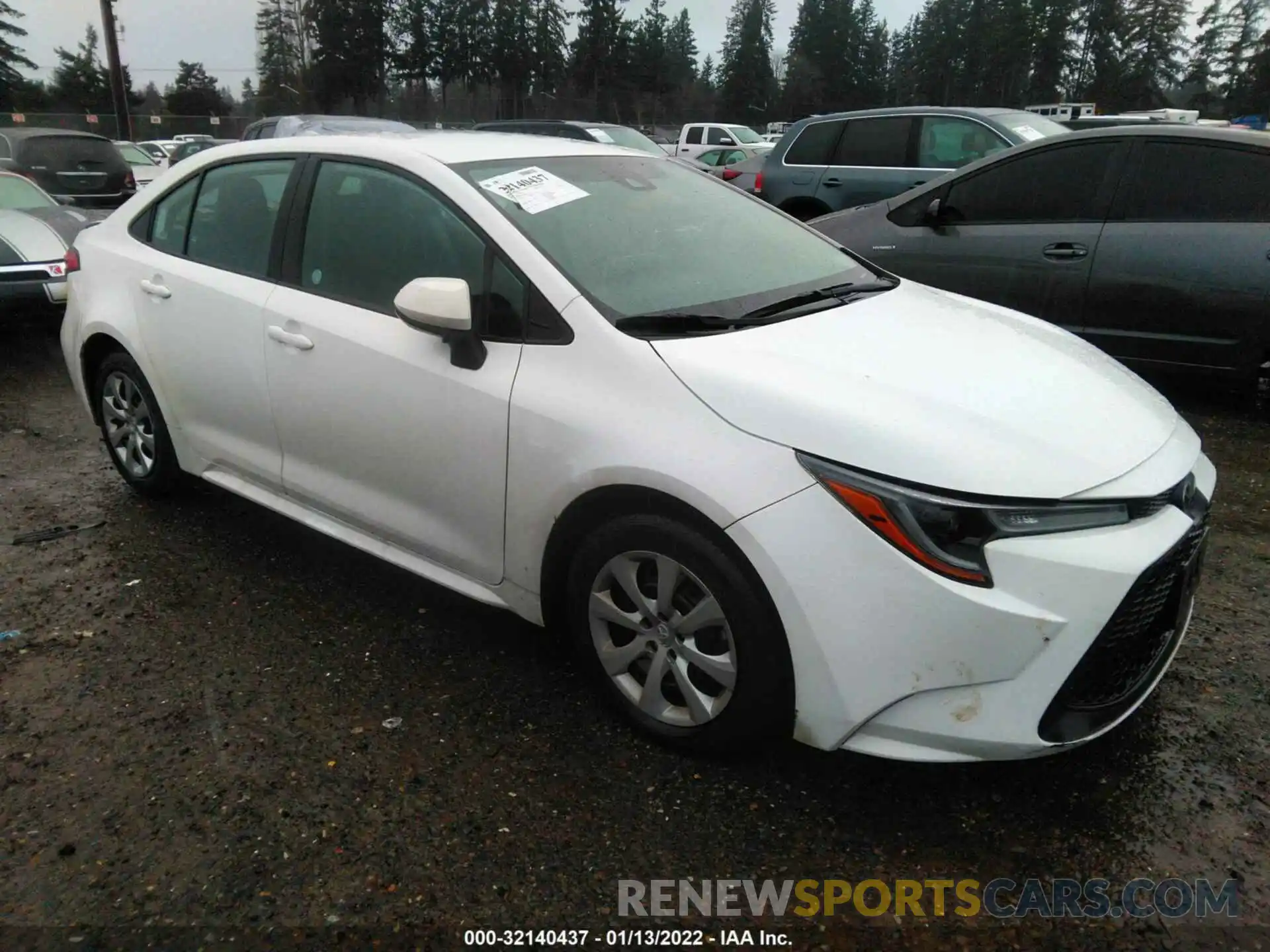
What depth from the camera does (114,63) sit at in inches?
1022

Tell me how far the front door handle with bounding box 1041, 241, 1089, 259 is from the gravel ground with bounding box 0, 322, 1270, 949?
2.50m

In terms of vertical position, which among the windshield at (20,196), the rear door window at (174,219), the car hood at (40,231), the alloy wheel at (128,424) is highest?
the rear door window at (174,219)

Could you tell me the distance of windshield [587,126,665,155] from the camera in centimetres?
1405

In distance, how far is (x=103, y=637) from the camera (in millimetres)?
3223

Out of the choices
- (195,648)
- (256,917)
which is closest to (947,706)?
(256,917)

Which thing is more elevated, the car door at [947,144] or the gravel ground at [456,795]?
the car door at [947,144]

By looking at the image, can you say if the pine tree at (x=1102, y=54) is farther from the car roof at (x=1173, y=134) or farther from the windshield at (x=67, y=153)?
the car roof at (x=1173, y=134)

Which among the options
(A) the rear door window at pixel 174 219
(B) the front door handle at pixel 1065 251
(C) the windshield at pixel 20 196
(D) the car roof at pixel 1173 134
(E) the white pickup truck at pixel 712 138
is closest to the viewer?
(A) the rear door window at pixel 174 219

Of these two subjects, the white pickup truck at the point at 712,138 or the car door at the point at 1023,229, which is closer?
the car door at the point at 1023,229

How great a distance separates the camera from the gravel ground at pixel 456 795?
210 cm

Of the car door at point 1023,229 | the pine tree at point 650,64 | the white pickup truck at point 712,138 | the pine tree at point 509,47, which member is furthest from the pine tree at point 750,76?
the car door at point 1023,229

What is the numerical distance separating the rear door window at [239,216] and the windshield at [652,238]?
0.93 m

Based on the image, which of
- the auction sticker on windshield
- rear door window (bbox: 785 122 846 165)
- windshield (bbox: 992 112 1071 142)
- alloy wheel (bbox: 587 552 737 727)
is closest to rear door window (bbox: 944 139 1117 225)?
windshield (bbox: 992 112 1071 142)

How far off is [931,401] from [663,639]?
88 cm
